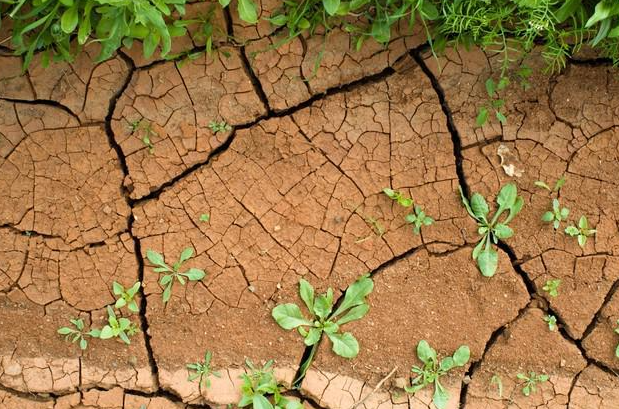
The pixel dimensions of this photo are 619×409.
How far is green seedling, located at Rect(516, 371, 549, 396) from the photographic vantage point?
3607mm

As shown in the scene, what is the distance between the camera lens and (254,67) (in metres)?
3.64

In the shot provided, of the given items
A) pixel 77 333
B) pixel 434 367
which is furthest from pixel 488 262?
pixel 77 333

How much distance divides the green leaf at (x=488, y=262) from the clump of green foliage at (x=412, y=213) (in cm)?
31

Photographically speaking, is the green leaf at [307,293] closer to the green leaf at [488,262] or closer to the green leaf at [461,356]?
the green leaf at [461,356]

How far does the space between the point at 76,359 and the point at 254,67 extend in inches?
66.8

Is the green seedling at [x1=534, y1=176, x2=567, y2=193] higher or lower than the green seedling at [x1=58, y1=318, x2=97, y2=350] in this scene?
lower

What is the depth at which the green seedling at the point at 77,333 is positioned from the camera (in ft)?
11.7

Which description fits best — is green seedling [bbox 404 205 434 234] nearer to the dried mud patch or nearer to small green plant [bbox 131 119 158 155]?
the dried mud patch

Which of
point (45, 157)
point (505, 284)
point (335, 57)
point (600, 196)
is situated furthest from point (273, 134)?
point (600, 196)

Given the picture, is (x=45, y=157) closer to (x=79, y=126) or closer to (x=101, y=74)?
(x=79, y=126)

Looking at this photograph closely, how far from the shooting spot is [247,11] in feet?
11.0

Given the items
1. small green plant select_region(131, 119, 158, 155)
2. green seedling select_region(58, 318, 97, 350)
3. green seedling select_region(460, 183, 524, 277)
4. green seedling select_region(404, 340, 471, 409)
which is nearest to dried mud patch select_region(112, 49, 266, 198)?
small green plant select_region(131, 119, 158, 155)

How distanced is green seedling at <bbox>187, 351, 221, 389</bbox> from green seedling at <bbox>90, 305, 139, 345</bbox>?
1.09ft

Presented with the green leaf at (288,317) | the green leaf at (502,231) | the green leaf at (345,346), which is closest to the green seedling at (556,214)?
the green leaf at (502,231)
